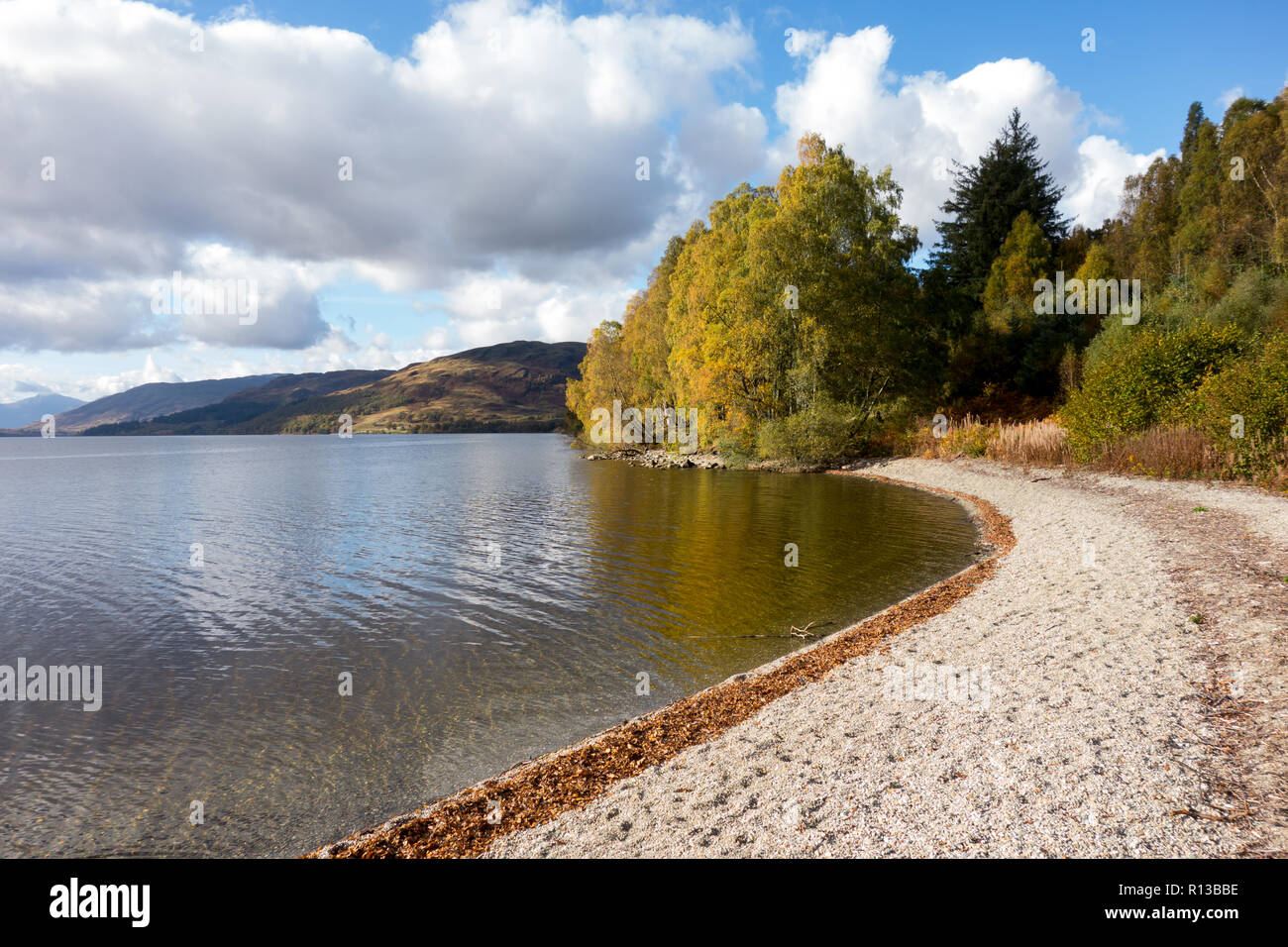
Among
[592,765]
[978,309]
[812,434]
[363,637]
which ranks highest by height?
[978,309]

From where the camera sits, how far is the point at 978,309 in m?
58.7

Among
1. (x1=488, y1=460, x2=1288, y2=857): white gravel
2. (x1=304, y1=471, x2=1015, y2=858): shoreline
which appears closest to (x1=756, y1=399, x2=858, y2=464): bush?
(x1=304, y1=471, x2=1015, y2=858): shoreline

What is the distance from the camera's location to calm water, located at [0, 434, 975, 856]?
7.34 metres

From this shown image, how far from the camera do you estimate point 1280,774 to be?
5.22m

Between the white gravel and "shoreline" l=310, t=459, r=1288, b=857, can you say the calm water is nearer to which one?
"shoreline" l=310, t=459, r=1288, b=857

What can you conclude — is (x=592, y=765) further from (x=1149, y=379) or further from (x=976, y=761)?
(x=1149, y=379)

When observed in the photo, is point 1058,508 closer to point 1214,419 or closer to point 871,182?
point 1214,419

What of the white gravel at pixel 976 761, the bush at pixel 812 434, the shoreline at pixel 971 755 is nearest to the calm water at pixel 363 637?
the shoreline at pixel 971 755

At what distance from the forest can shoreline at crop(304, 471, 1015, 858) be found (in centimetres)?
2379

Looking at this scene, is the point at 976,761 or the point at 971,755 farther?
the point at 971,755

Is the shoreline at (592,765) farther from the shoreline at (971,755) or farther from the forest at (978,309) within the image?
the forest at (978,309)

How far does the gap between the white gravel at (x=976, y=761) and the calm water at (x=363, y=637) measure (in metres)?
2.52

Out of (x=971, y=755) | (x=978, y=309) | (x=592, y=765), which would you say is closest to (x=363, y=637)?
(x=592, y=765)

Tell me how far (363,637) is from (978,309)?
2444 inches
